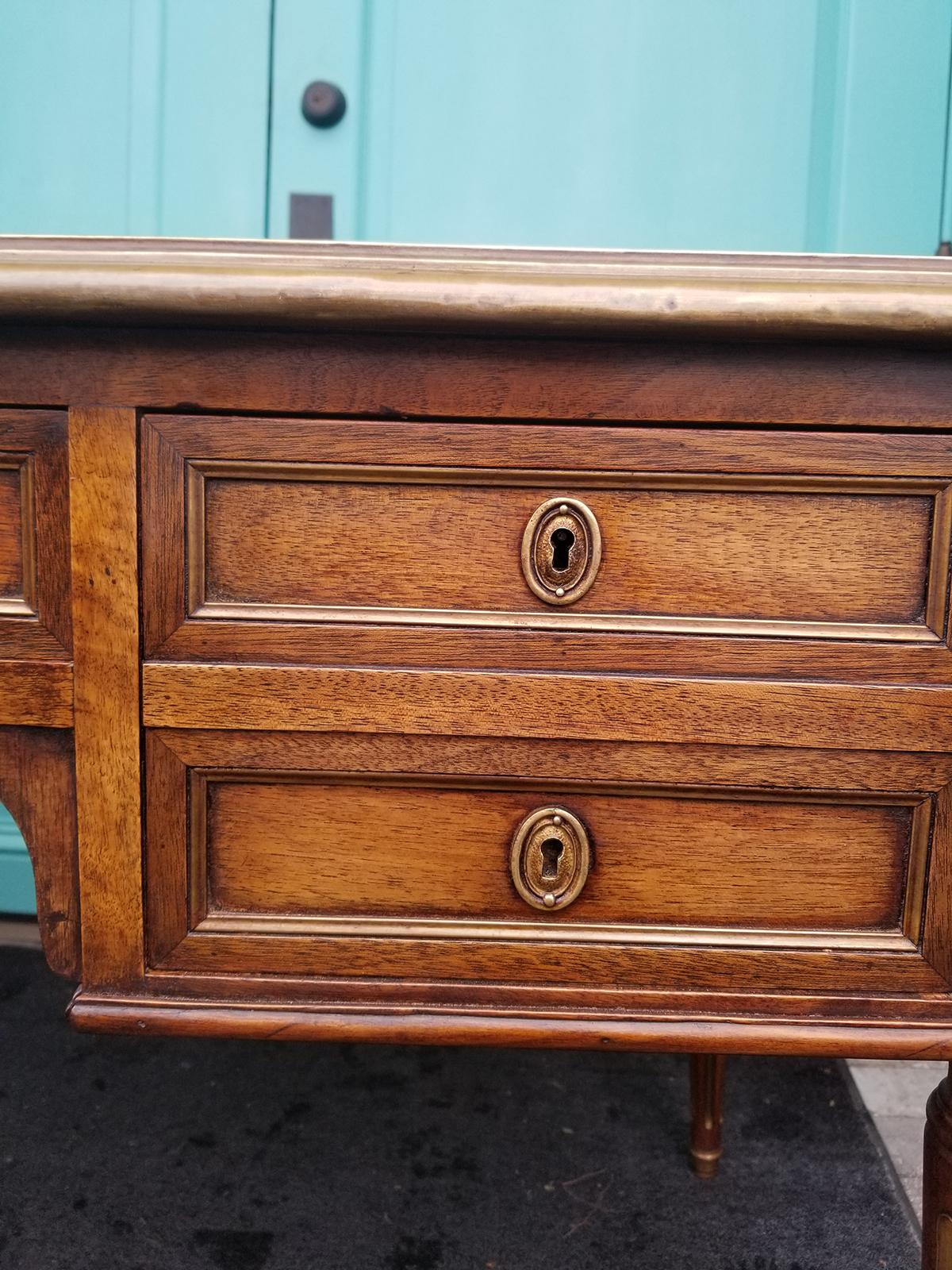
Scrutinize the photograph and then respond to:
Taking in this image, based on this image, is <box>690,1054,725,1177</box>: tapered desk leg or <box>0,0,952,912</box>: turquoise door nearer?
<box>690,1054,725,1177</box>: tapered desk leg

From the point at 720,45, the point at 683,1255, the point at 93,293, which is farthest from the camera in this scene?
the point at 720,45

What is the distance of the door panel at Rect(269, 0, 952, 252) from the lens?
0.95 m

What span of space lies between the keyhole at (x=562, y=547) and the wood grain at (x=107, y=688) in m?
0.21

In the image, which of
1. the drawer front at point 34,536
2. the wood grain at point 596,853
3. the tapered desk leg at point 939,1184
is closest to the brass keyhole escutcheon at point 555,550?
the wood grain at point 596,853

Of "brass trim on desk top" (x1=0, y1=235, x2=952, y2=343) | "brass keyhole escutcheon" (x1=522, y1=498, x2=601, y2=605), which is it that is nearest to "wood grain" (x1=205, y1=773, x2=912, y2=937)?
"brass keyhole escutcheon" (x1=522, y1=498, x2=601, y2=605)

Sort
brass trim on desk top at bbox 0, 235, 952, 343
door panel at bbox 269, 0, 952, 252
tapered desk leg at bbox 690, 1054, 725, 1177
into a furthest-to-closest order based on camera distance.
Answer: door panel at bbox 269, 0, 952, 252, tapered desk leg at bbox 690, 1054, 725, 1177, brass trim on desk top at bbox 0, 235, 952, 343

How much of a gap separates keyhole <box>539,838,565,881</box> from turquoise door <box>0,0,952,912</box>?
74cm

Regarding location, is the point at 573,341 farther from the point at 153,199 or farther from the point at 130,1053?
the point at 130,1053

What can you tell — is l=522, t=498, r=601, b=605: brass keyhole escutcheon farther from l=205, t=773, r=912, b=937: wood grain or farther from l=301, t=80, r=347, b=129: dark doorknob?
l=301, t=80, r=347, b=129: dark doorknob

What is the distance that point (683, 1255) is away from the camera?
0.73 metres

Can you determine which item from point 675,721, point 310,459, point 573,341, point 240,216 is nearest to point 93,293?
point 310,459

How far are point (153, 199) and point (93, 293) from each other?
0.72 metres

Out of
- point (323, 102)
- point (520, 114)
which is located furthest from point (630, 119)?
A: point (323, 102)

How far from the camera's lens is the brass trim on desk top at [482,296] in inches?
15.7
